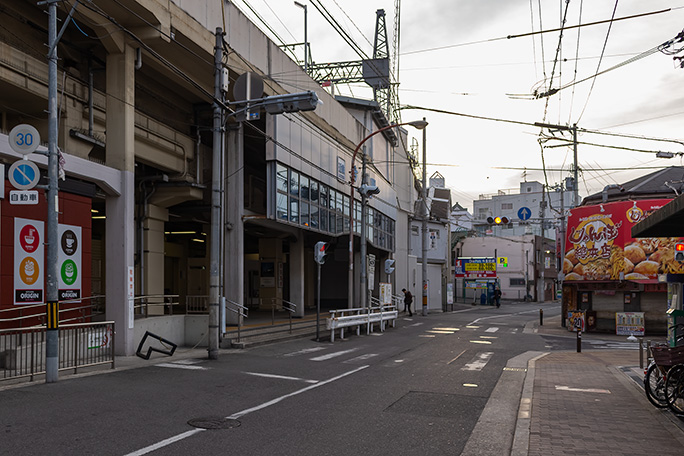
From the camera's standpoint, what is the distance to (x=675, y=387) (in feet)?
30.9

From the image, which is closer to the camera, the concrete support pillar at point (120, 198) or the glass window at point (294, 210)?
the concrete support pillar at point (120, 198)

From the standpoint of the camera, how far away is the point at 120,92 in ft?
54.5

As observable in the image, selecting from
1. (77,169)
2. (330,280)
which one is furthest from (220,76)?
(330,280)

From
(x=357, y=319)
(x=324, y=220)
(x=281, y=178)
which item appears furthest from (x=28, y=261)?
(x=324, y=220)

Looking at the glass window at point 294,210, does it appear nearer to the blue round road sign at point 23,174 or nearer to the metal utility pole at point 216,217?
the metal utility pole at point 216,217

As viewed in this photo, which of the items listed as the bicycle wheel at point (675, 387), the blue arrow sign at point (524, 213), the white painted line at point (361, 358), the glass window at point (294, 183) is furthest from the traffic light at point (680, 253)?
the blue arrow sign at point (524, 213)

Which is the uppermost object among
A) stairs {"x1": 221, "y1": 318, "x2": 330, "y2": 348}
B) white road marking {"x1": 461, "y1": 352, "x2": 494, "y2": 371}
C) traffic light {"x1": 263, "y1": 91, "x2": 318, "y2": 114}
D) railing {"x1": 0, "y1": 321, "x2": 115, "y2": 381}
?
traffic light {"x1": 263, "y1": 91, "x2": 318, "y2": 114}

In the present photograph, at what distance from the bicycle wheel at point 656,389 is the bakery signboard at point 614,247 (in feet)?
59.4

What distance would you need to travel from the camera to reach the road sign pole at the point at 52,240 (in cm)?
1114

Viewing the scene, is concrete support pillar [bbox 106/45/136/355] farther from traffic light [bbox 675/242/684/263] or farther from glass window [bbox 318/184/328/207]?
traffic light [bbox 675/242/684/263]

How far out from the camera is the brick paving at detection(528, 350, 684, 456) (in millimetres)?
7387

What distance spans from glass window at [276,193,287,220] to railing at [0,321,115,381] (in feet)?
33.2

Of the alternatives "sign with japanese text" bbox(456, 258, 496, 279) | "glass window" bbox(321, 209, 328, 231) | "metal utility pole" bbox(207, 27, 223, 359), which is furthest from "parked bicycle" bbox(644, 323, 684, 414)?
"sign with japanese text" bbox(456, 258, 496, 279)

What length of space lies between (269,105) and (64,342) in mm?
7702
